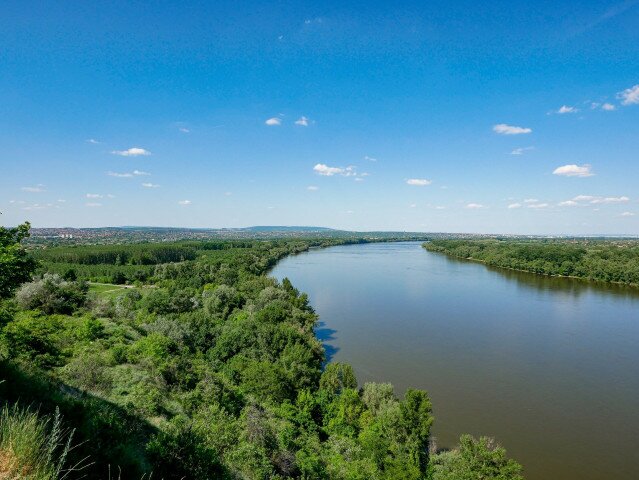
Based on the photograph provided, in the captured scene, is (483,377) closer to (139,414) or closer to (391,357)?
(391,357)

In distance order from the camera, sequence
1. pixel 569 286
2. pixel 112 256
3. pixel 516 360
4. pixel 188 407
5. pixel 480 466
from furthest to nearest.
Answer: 1. pixel 112 256
2. pixel 569 286
3. pixel 516 360
4. pixel 188 407
5. pixel 480 466

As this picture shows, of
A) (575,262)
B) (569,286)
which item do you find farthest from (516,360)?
(575,262)

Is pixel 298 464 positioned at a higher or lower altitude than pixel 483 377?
higher

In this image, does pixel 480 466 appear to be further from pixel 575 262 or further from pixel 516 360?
pixel 575 262

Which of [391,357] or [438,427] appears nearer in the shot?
[438,427]

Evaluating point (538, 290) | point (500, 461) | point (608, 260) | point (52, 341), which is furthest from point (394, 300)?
point (608, 260)

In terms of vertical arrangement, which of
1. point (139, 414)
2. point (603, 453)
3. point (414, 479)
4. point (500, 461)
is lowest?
point (603, 453)
